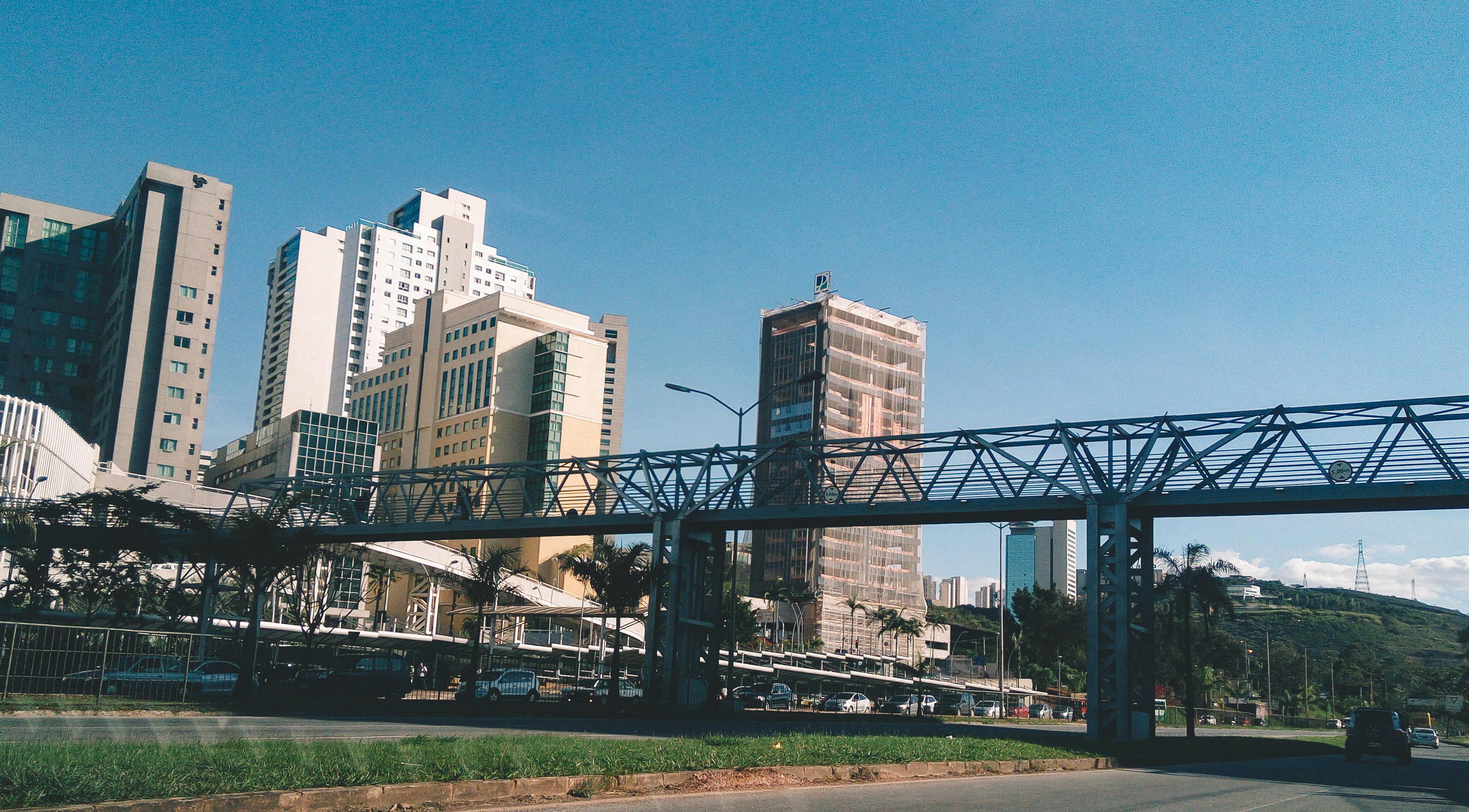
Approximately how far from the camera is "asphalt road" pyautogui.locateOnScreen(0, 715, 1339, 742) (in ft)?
60.5

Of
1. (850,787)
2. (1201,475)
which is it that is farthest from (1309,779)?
(1201,475)

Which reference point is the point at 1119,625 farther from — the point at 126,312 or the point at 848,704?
the point at 126,312

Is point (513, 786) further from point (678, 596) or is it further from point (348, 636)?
point (348, 636)

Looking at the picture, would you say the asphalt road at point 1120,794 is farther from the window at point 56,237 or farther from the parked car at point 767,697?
the window at point 56,237

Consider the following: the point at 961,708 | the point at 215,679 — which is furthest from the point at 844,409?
the point at 215,679

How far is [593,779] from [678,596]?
3445 centimetres

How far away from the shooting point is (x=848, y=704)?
73.6 m

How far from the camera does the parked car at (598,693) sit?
5469 centimetres

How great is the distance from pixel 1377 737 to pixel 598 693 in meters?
36.0

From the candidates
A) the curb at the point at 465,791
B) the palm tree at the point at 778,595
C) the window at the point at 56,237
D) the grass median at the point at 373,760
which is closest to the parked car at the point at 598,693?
the grass median at the point at 373,760

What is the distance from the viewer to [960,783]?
18.4 metres

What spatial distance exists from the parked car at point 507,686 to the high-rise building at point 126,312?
86.9m

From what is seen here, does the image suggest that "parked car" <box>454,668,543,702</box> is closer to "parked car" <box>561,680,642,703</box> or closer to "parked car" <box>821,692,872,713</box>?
"parked car" <box>561,680,642,703</box>

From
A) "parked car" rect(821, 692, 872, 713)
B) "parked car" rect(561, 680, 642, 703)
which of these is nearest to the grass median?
"parked car" rect(561, 680, 642, 703)
